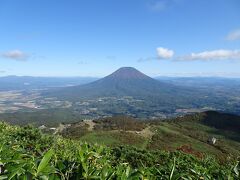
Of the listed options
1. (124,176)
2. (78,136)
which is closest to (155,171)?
(124,176)

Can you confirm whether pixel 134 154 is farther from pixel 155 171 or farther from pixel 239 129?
pixel 239 129

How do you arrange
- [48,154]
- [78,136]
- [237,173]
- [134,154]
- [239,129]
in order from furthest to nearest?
[239,129] < [78,136] < [134,154] < [237,173] < [48,154]

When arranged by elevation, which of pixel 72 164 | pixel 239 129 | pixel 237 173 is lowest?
pixel 239 129

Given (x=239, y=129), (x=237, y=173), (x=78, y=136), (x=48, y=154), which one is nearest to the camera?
(x=48, y=154)

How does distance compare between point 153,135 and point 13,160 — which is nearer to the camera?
point 13,160

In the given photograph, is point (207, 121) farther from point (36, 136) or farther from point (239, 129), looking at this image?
point (36, 136)

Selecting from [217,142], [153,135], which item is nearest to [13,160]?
[153,135]

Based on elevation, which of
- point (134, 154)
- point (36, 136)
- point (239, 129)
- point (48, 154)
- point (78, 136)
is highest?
Answer: point (48, 154)

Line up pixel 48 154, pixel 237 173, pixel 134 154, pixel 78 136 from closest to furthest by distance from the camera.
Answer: pixel 48 154 → pixel 237 173 → pixel 134 154 → pixel 78 136

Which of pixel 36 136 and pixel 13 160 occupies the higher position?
pixel 13 160
